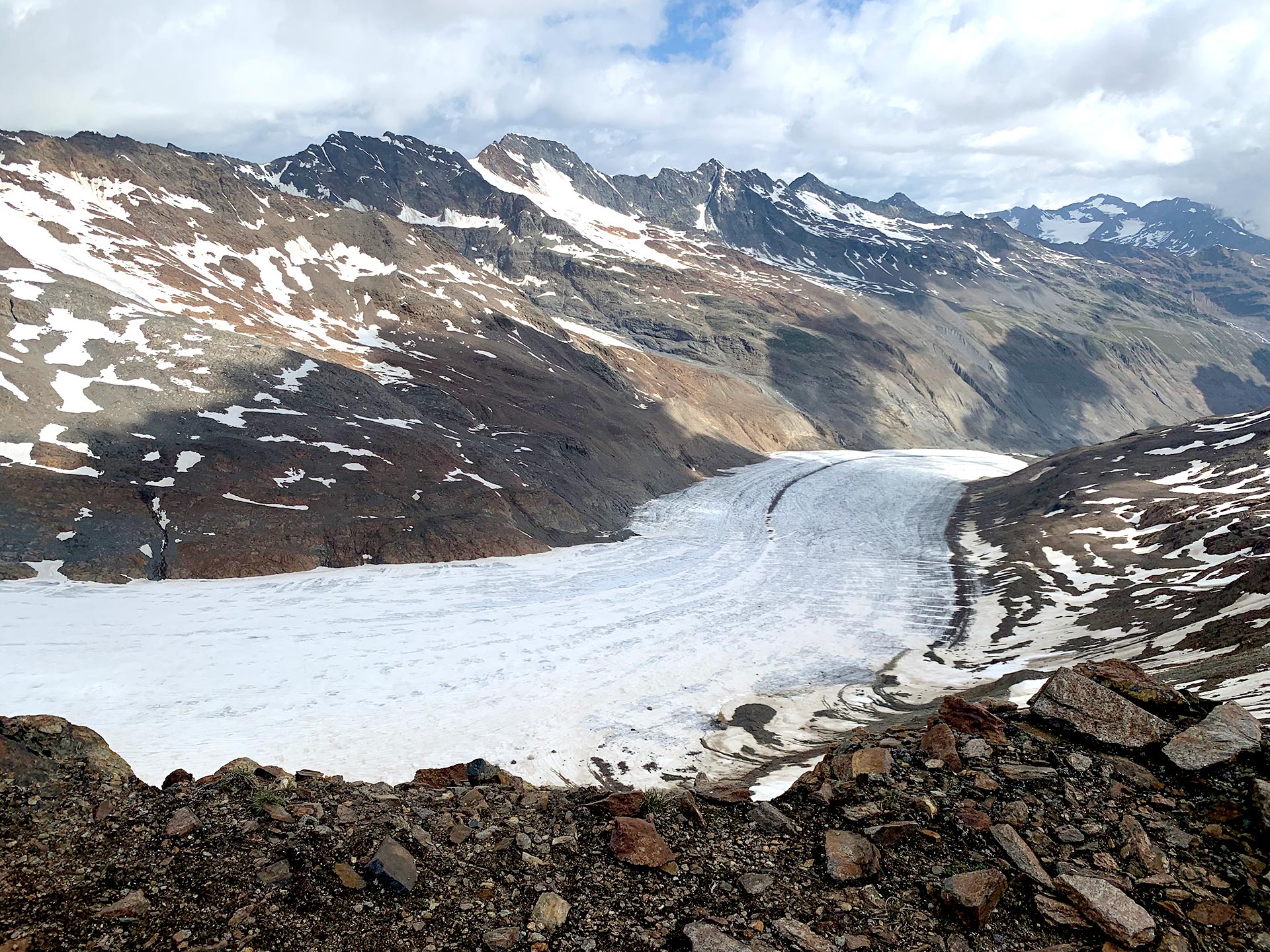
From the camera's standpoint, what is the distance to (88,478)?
40969mm

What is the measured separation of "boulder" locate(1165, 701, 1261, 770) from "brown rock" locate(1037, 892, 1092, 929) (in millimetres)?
2935

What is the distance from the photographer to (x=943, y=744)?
10.8 metres

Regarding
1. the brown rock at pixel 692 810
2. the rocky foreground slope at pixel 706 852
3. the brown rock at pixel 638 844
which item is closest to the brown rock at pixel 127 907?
the rocky foreground slope at pixel 706 852

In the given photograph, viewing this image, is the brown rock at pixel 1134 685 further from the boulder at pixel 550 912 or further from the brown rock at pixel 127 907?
the brown rock at pixel 127 907

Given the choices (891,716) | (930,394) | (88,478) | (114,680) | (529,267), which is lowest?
(891,716)

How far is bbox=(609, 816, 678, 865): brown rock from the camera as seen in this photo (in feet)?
29.6

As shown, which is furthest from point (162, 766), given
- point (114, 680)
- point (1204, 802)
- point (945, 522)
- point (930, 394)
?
point (930, 394)

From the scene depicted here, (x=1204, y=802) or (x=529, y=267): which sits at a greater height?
(x=529, y=267)

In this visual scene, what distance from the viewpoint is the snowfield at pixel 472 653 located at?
2372 cm

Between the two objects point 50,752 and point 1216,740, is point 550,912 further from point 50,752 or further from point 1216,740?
point 1216,740

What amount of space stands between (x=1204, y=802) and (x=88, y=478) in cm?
4957

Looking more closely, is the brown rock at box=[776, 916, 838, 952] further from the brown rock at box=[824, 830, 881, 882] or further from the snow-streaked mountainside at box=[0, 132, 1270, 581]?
the snow-streaked mountainside at box=[0, 132, 1270, 581]

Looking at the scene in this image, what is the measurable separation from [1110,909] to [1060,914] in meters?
0.49

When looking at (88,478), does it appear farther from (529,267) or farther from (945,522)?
(529,267)
